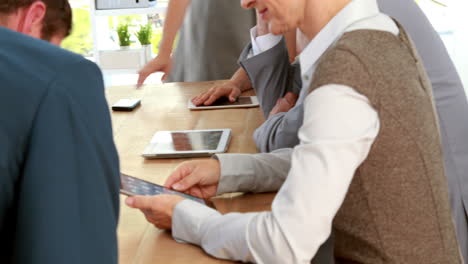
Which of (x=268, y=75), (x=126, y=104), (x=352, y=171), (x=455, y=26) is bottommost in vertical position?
(x=455, y=26)

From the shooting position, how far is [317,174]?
101 centimetres

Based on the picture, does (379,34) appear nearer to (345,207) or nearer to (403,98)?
(403,98)

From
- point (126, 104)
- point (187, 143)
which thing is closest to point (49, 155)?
point (187, 143)

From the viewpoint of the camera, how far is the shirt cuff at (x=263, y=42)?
2018 mm

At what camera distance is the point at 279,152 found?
1.53 m

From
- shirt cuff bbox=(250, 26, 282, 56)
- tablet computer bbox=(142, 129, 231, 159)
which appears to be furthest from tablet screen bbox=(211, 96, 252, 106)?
tablet computer bbox=(142, 129, 231, 159)

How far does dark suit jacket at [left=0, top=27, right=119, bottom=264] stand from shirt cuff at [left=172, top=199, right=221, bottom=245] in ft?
1.04

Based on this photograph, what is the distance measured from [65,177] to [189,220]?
390 millimetres

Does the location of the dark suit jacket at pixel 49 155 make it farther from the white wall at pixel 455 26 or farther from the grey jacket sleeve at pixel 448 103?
the white wall at pixel 455 26

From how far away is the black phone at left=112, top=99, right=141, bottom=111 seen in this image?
2154 millimetres

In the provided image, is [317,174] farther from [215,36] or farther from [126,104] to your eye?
[215,36]

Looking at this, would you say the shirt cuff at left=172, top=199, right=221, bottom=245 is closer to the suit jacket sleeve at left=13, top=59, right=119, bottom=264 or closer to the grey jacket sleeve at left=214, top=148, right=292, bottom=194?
the grey jacket sleeve at left=214, top=148, right=292, bottom=194

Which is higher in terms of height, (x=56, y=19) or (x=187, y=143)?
(x=56, y=19)

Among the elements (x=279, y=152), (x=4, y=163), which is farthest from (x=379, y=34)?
(x=4, y=163)
